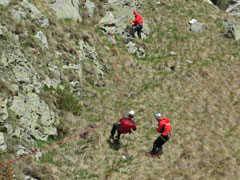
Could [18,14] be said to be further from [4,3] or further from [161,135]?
[161,135]

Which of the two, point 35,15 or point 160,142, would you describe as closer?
point 160,142

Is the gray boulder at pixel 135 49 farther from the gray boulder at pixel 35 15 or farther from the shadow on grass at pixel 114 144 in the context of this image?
the shadow on grass at pixel 114 144

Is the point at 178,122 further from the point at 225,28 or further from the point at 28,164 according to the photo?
the point at 225,28

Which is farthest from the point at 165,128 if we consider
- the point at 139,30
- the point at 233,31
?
the point at 233,31

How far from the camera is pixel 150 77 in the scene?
18.6 m

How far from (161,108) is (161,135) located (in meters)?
4.71

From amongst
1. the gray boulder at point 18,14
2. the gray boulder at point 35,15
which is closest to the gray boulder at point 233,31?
the gray boulder at point 35,15

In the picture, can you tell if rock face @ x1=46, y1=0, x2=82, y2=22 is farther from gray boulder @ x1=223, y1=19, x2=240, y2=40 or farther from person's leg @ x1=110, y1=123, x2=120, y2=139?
gray boulder @ x1=223, y1=19, x2=240, y2=40

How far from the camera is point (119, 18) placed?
71.2 ft

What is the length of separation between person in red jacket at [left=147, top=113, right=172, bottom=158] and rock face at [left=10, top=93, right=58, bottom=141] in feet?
16.4

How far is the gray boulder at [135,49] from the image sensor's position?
20391mm

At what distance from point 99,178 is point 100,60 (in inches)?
381

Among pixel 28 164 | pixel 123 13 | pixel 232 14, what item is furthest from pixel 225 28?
pixel 28 164

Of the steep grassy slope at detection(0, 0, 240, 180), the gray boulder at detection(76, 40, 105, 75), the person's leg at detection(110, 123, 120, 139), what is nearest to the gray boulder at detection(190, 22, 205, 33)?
the steep grassy slope at detection(0, 0, 240, 180)
